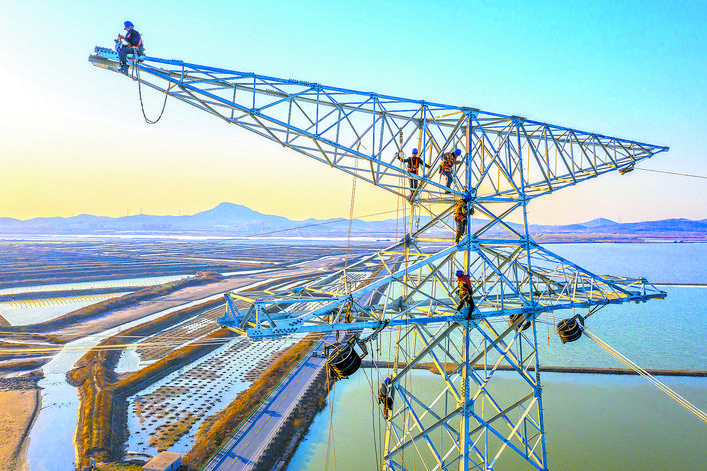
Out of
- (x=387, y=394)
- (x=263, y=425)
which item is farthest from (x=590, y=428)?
(x=263, y=425)

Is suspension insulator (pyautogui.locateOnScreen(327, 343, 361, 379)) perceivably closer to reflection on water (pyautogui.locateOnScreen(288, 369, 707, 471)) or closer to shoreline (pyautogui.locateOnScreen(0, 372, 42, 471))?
reflection on water (pyautogui.locateOnScreen(288, 369, 707, 471))

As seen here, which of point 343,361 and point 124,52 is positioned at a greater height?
point 124,52

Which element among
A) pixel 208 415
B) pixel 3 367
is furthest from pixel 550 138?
pixel 3 367

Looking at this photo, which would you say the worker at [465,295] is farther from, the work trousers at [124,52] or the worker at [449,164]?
the work trousers at [124,52]

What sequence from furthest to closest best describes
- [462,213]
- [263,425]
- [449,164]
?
[263,425]
[449,164]
[462,213]

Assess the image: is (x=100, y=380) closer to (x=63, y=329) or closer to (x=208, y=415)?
(x=208, y=415)

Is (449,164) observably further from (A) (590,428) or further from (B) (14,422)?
(B) (14,422)
